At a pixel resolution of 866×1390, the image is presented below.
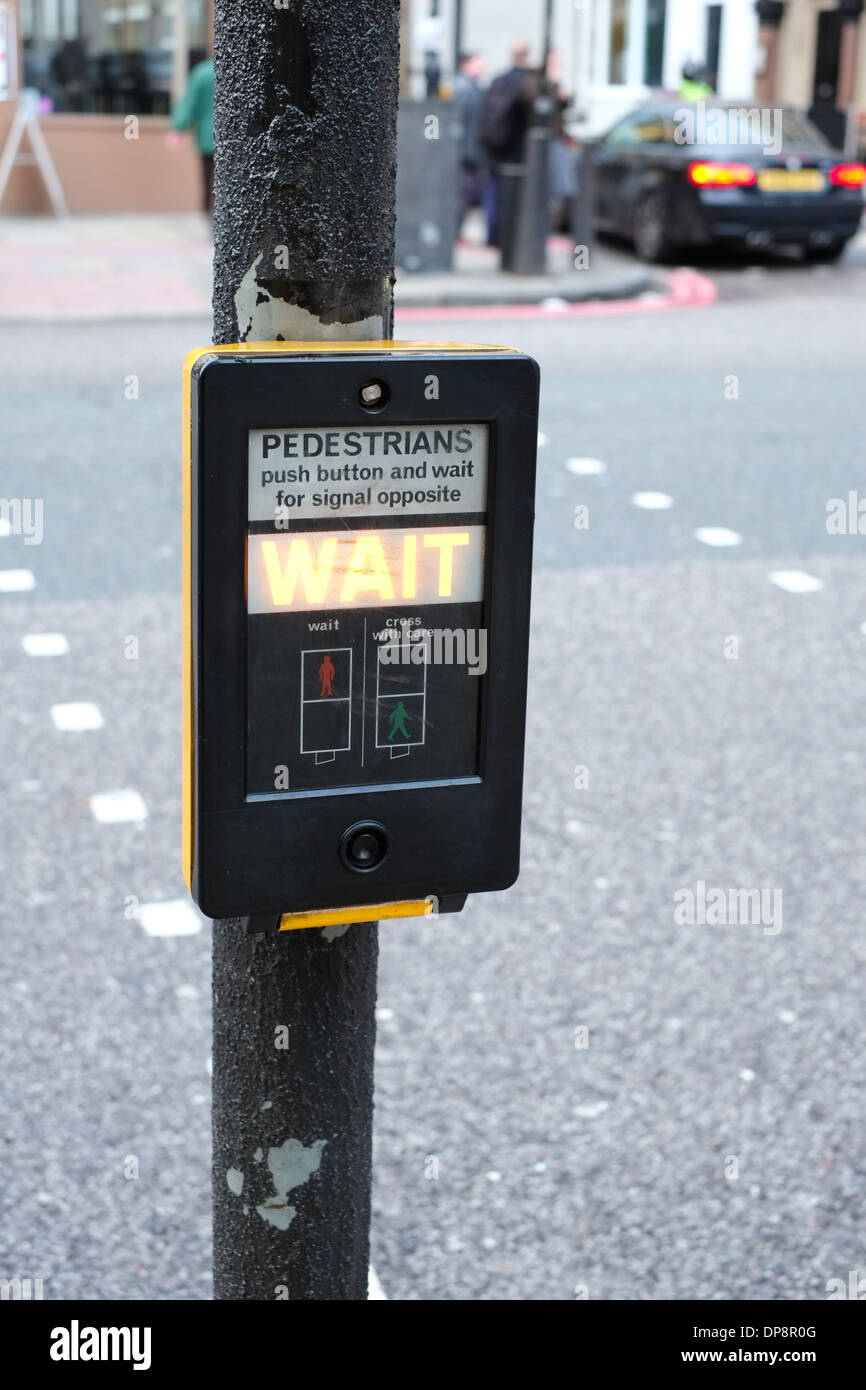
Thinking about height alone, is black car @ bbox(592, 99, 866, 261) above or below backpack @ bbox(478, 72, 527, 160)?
below

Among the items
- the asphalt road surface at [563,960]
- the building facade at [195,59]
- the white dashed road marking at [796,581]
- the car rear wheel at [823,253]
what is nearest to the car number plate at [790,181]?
the car rear wheel at [823,253]

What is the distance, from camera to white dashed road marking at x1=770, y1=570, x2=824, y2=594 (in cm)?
690

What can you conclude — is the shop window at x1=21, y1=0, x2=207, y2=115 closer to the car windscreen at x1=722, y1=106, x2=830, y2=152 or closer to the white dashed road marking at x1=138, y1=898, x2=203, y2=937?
the car windscreen at x1=722, y1=106, x2=830, y2=152

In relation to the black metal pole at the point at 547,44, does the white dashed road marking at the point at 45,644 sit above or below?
below

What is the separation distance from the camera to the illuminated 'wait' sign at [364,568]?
5.19 ft

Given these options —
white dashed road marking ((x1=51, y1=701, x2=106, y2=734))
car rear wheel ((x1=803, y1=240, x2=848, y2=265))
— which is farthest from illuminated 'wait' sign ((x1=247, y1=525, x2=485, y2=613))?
car rear wheel ((x1=803, y1=240, x2=848, y2=265))

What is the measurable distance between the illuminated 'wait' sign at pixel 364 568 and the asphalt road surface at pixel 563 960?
1.77 m

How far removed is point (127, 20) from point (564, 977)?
708 inches

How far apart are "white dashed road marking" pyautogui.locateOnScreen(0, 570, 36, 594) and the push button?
5168 millimetres

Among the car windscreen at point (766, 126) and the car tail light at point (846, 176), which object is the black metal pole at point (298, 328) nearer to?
the car tail light at point (846, 176)

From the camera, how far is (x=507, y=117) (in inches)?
659
